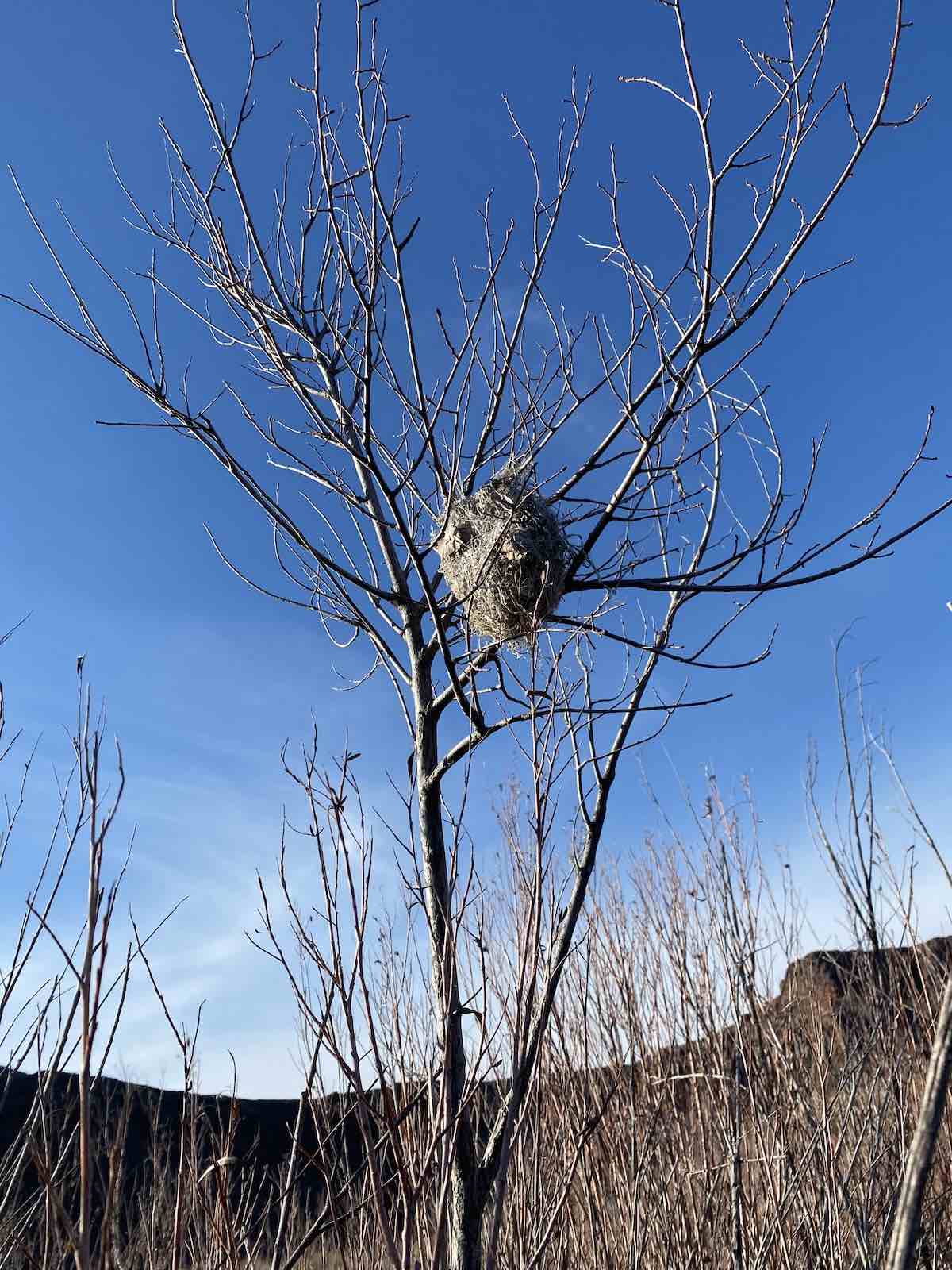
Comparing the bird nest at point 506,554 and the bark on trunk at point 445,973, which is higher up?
the bird nest at point 506,554

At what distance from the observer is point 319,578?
2.07m

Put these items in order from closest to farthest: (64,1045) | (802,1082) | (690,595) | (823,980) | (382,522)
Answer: (64,1045)
(382,522)
(690,595)
(802,1082)
(823,980)

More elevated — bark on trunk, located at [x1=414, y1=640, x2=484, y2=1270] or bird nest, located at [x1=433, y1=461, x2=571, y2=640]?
bird nest, located at [x1=433, y1=461, x2=571, y2=640]

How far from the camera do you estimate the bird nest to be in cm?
193

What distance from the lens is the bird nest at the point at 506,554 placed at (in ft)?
6.34

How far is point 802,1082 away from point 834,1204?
0.59 m

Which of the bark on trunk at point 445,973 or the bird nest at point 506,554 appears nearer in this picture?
the bark on trunk at point 445,973

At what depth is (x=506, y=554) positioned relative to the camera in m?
1.93

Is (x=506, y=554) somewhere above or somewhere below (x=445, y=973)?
above

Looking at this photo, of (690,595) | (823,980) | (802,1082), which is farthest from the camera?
(823,980)

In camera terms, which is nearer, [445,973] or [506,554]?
[445,973]

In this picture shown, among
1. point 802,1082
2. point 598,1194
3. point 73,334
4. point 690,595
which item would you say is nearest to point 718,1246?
point 598,1194

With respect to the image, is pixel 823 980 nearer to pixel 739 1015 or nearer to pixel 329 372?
pixel 739 1015

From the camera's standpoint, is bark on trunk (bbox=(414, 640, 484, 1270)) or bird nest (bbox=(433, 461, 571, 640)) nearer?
bark on trunk (bbox=(414, 640, 484, 1270))
